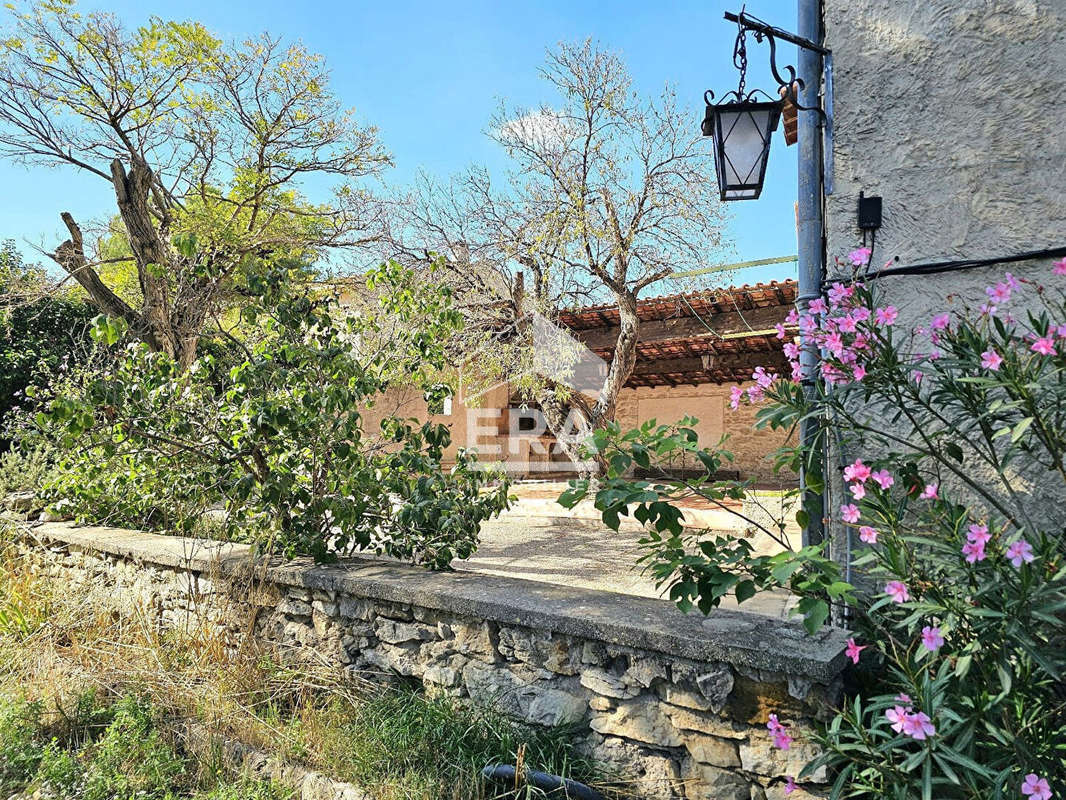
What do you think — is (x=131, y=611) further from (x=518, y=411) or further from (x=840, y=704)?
(x=518, y=411)

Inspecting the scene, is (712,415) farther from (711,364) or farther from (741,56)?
(741,56)

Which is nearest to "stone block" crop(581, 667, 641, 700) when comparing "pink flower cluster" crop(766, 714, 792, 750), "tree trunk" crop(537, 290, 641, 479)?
"pink flower cluster" crop(766, 714, 792, 750)

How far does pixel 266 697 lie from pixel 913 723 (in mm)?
2662

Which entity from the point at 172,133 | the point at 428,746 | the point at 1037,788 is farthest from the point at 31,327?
the point at 1037,788

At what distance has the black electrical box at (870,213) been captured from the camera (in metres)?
2.33

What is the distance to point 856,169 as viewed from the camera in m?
2.39

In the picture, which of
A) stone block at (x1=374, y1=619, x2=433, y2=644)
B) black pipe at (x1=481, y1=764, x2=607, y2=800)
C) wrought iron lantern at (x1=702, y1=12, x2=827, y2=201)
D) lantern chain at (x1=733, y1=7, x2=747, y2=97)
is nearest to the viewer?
black pipe at (x1=481, y1=764, x2=607, y2=800)

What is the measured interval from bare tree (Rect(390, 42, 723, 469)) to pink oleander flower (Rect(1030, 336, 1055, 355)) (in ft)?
24.3

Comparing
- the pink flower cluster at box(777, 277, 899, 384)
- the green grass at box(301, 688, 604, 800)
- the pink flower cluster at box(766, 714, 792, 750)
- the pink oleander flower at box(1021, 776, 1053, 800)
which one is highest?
the pink flower cluster at box(777, 277, 899, 384)

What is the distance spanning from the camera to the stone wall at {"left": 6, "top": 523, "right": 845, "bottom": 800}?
2080mm

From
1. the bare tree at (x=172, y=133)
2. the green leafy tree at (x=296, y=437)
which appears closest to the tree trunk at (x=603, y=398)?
the bare tree at (x=172, y=133)

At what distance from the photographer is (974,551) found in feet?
4.93

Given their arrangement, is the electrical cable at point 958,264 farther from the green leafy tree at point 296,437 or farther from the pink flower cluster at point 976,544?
the green leafy tree at point 296,437

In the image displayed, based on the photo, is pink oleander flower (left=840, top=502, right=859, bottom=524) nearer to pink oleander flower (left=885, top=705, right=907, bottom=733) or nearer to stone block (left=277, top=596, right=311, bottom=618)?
pink oleander flower (left=885, top=705, right=907, bottom=733)
